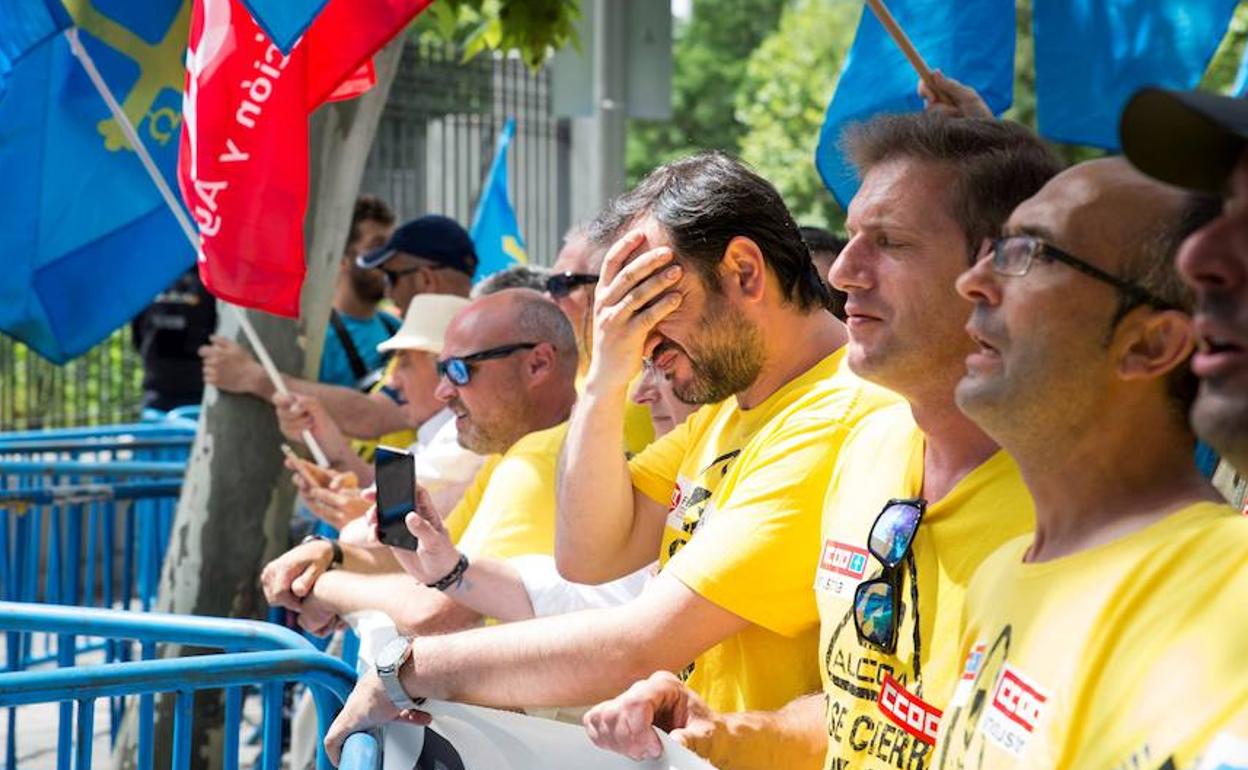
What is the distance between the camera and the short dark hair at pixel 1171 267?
2215 millimetres

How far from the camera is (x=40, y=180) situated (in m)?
6.63

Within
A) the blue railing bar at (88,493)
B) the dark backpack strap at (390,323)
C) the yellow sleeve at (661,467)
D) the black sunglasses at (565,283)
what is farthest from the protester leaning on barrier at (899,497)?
the dark backpack strap at (390,323)

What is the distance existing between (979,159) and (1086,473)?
2.98ft

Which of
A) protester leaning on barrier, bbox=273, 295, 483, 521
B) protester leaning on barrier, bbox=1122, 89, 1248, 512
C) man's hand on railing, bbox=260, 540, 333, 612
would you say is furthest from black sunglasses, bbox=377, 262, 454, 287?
protester leaning on barrier, bbox=1122, 89, 1248, 512

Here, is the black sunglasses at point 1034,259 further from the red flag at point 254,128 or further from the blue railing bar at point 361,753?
the red flag at point 254,128

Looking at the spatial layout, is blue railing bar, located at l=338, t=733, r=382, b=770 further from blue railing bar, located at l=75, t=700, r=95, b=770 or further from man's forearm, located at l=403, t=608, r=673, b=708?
blue railing bar, located at l=75, t=700, r=95, b=770

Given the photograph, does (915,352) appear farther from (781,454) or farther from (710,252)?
(710,252)

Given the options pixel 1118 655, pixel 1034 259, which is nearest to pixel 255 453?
pixel 1034 259

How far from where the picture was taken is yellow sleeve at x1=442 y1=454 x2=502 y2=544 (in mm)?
5449

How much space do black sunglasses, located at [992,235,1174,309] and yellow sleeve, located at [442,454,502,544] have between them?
3186 mm

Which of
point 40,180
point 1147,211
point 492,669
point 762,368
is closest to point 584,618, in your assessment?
point 492,669

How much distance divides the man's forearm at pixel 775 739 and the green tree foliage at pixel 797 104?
33103mm

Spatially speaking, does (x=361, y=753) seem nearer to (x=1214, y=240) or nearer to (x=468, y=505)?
(x=1214, y=240)

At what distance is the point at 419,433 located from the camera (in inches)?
265
